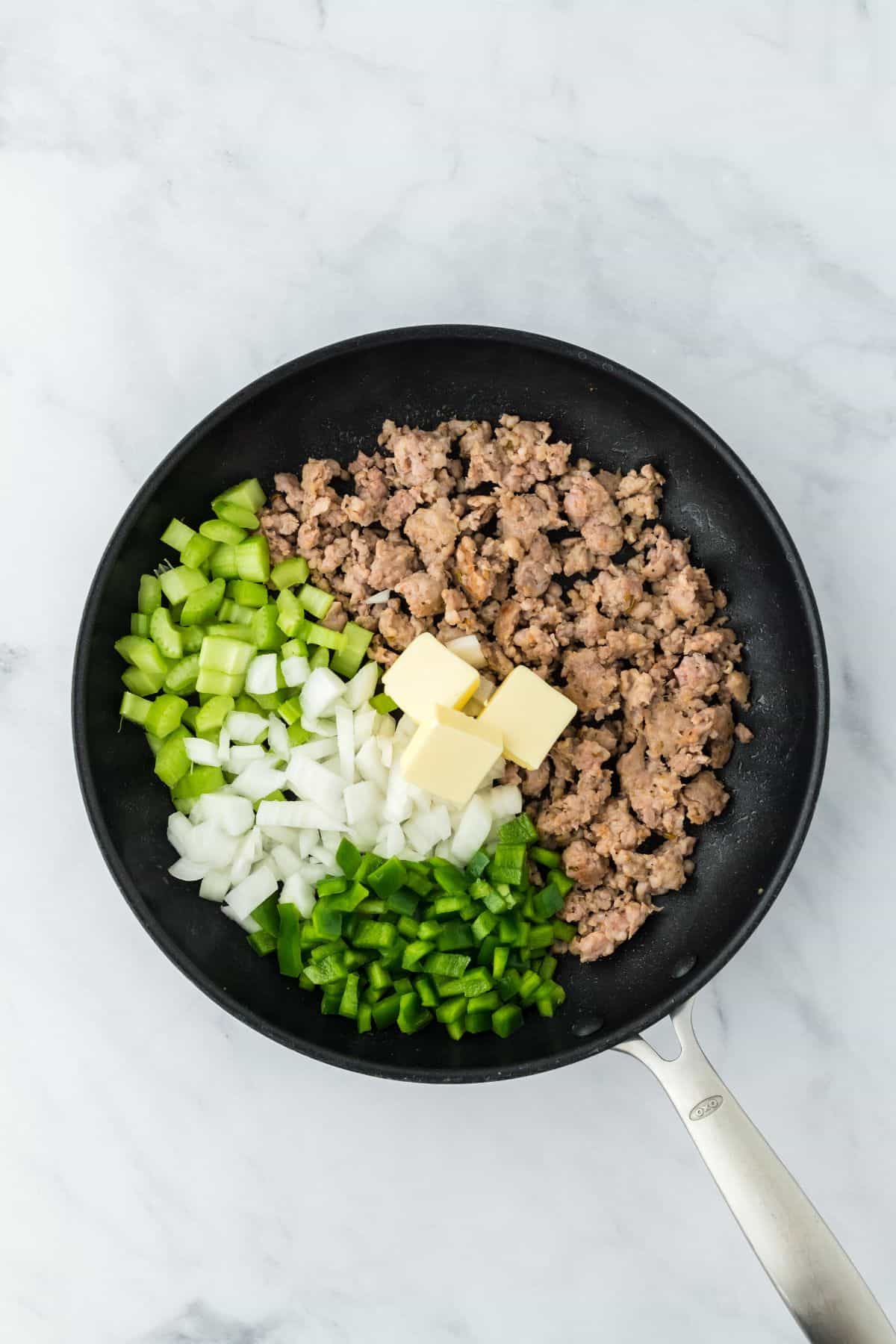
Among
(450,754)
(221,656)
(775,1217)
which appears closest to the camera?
(775,1217)

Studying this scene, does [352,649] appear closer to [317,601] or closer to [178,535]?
[317,601]

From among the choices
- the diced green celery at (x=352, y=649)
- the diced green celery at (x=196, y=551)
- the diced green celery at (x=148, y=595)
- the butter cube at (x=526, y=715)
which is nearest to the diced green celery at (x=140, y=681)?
the diced green celery at (x=148, y=595)

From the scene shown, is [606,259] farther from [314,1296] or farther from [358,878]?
[314,1296]

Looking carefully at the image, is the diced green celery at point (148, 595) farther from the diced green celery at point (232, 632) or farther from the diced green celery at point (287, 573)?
the diced green celery at point (287, 573)

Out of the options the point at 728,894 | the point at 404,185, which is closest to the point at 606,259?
the point at 404,185

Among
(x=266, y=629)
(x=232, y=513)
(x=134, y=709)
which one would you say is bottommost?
(x=134, y=709)

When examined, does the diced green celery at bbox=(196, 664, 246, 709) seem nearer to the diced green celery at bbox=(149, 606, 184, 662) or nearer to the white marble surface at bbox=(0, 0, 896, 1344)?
the diced green celery at bbox=(149, 606, 184, 662)

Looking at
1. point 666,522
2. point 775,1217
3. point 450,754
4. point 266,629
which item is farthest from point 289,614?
point 775,1217

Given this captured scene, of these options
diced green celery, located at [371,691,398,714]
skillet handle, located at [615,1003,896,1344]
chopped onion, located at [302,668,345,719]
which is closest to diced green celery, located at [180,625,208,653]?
chopped onion, located at [302,668,345,719]
